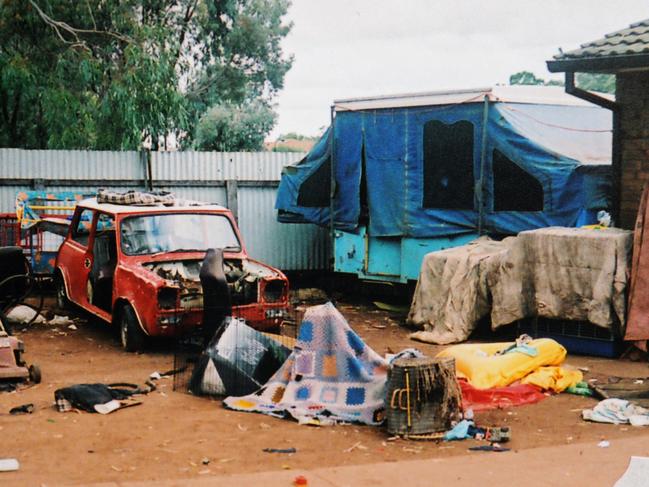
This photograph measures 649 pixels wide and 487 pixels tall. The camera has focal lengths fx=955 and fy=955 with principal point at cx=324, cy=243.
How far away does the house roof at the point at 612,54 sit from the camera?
10898mm

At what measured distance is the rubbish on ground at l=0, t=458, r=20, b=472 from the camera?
644 centimetres

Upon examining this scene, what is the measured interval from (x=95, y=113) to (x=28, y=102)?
151 cm

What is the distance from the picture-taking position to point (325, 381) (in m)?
8.42

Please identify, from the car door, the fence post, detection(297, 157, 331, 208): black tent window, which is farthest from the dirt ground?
the fence post

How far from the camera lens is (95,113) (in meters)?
17.9

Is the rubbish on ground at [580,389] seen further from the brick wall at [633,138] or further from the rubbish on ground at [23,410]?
the rubbish on ground at [23,410]

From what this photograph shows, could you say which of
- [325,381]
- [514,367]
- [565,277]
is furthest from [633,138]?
[325,381]

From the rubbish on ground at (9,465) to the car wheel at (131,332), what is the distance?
4360 millimetres

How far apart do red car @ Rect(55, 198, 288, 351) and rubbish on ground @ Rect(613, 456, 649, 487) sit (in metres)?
5.35

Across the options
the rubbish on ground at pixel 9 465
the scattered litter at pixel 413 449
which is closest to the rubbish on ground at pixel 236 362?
the scattered litter at pixel 413 449

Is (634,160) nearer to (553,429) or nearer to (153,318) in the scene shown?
(553,429)

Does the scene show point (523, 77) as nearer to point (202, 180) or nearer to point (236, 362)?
point (202, 180)

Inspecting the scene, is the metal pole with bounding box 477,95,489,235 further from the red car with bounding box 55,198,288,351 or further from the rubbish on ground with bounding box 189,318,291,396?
the rubbish on ground with bounding box 189,318,291,396

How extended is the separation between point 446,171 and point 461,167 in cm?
25
